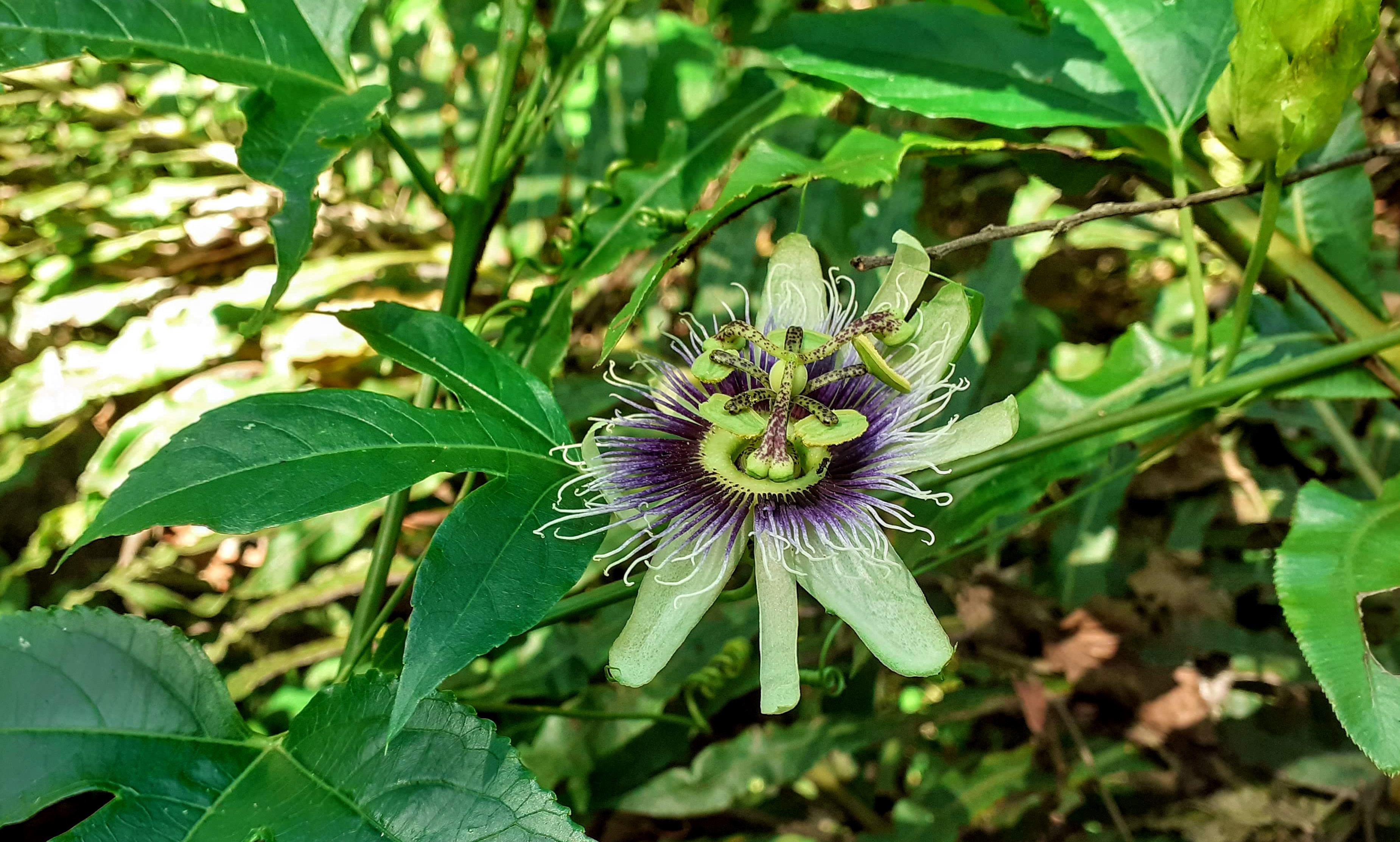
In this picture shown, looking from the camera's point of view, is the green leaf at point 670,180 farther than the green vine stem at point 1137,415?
Yes

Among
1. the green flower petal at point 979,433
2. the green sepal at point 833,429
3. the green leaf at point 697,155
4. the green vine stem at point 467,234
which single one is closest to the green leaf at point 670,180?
the green leaf at point 697,155

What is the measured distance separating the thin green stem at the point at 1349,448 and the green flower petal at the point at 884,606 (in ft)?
3.60

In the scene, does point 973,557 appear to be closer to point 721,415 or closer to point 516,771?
point 721,415

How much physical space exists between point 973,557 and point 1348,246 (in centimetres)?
76

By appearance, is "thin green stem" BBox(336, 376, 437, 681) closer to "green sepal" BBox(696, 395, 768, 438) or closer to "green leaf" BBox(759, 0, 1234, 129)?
"green sepal" BBox(696, 395, 768, 438)

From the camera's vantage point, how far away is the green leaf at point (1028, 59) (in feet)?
3.64

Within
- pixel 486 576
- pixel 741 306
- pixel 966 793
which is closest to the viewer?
pixel 486 576

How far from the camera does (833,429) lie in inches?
36.4

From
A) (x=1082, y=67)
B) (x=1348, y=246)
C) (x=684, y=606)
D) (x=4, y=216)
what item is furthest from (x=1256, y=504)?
(x=4, y=216)

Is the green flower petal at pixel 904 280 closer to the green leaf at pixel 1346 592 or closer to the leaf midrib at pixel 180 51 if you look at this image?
the green leaf at pixel 1346 592

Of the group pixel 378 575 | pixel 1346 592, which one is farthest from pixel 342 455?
pixel 1346 592

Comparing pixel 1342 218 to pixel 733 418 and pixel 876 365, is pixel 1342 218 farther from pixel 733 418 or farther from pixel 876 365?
pixel 733 418

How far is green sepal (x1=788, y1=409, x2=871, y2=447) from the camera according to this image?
0.91 meters

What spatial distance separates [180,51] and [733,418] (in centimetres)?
69
